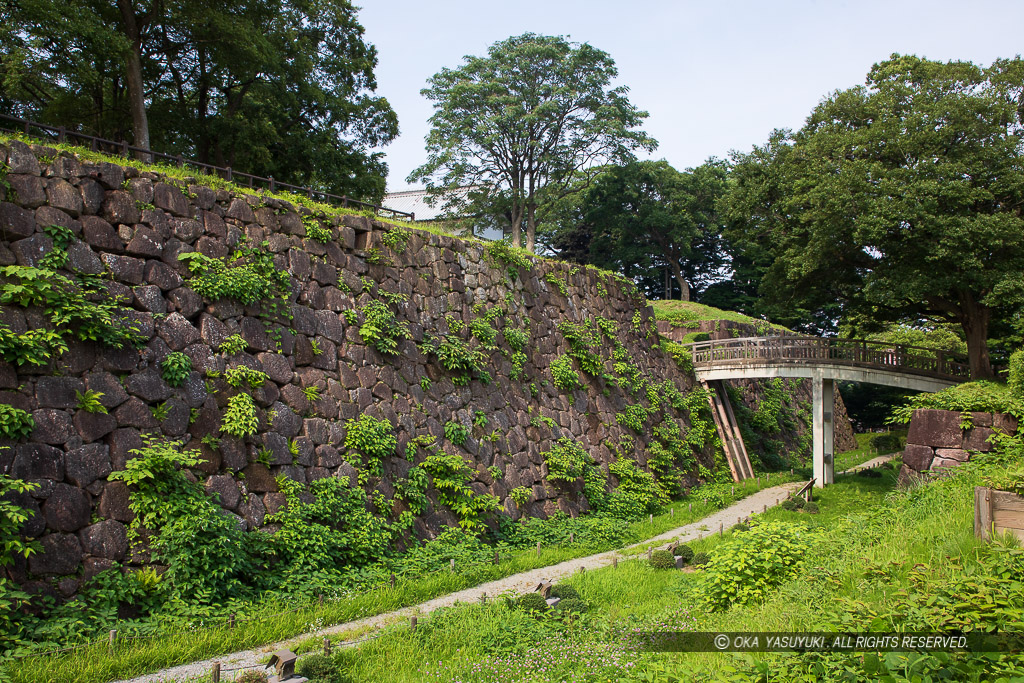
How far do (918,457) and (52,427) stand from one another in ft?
56.3

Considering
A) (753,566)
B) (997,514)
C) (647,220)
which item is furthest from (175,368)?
(647,220)

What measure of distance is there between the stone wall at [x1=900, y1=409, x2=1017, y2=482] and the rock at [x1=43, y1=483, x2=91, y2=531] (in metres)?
15.6

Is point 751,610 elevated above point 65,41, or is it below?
below

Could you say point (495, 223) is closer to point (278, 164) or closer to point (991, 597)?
point (278, 164)

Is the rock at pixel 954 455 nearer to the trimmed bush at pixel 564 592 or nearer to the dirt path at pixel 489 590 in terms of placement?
the dirt path at pixel 489 590

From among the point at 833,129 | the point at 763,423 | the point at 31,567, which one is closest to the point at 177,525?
the point at 31,567

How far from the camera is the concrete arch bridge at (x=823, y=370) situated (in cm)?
2195

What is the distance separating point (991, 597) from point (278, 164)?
24523mm

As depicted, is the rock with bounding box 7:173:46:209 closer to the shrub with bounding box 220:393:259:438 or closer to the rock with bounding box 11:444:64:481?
the rock with bounding box 11:444:64:481

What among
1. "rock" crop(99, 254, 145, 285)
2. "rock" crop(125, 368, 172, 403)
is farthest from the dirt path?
"rock" crop(99, 254, 145, 285)

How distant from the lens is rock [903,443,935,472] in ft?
49.8

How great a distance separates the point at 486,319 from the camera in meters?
17.0

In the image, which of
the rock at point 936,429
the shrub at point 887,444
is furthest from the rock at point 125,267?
the shrub at point 887,444

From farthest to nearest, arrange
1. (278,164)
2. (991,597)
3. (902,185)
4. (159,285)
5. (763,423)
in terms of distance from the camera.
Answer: (763,423) → (278,164) → (902,185) → (159,285) → (991,597)
